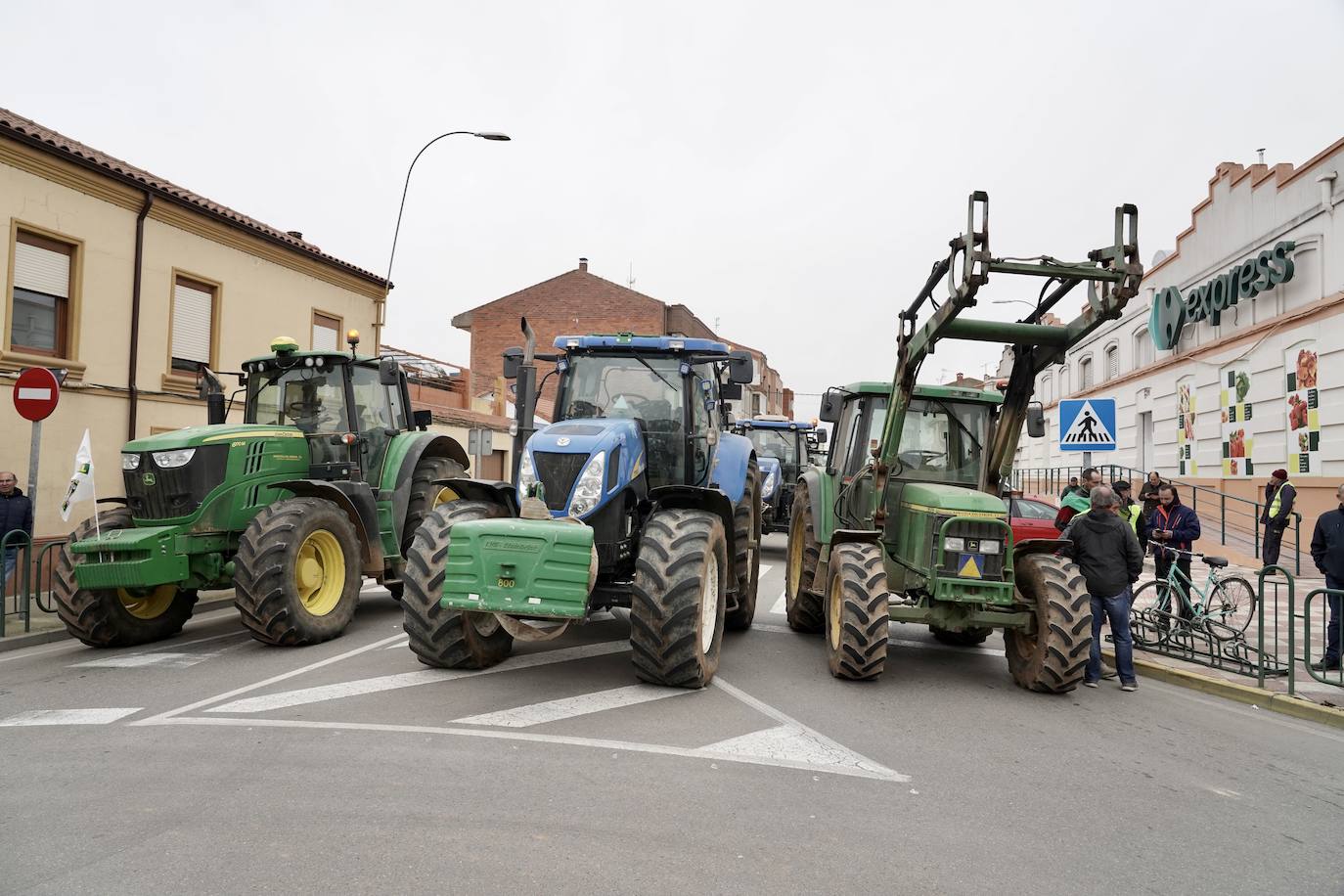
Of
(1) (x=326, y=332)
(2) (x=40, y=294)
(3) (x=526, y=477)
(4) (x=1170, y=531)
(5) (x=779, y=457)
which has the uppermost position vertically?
(1) (x=326, y=332)

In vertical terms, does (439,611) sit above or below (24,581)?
above

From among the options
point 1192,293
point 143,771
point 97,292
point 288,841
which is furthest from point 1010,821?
point 1192,293

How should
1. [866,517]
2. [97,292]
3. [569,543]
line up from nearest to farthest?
Result: [569,543] → [866,517] → [97,292]

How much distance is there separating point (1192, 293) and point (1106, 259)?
1761cm

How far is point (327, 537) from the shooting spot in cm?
831

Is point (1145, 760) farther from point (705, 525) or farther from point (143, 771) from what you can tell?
point (143, 771)

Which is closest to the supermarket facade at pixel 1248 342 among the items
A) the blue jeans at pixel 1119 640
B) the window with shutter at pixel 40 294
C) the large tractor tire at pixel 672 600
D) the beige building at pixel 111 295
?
the blue jeans at pixel 1119 640

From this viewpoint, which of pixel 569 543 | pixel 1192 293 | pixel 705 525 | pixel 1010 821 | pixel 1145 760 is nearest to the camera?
pixel 1010 821

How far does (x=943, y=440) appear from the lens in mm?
8297

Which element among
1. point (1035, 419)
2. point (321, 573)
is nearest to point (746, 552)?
point (1035, 419)

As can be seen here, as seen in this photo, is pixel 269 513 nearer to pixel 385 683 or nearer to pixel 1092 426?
pixel 385 683

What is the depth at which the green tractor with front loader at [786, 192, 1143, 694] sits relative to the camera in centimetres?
659

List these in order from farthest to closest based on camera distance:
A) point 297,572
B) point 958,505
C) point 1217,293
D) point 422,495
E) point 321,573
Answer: point 1217,293
point 422,495
point 321,573
point 297,572
point 958,505

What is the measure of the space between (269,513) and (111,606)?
1765mm
